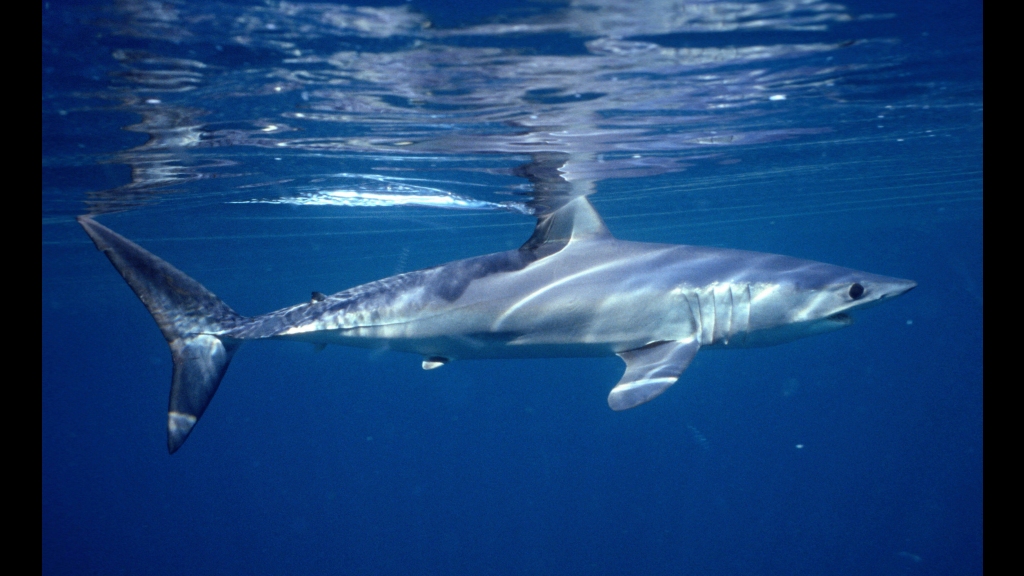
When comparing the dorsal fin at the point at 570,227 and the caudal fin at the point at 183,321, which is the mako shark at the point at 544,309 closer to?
the caudal fin at the point at 183,321

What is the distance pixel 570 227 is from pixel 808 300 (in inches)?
108

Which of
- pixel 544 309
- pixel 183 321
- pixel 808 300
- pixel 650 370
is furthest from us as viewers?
pixel 183 321

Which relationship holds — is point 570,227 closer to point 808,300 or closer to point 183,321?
point 808,300

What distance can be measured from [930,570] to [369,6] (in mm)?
39784

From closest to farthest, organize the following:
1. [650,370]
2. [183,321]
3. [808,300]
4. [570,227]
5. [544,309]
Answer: [650,370] → [808,300] → [544,309] → [183,321] → [570,227]

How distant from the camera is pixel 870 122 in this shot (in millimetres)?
12367

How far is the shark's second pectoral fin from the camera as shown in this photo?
5148mm

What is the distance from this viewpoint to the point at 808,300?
18.9 ft

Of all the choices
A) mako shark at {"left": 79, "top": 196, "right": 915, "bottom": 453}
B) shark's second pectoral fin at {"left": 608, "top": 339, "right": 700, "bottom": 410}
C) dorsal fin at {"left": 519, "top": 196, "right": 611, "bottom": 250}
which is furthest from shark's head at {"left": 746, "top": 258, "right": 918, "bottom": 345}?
dorsal fin at {"left": 519, "top": 196, "right": 611, "bottom": 250}

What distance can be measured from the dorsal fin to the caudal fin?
3.76 meters

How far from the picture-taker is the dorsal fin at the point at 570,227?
6.99m

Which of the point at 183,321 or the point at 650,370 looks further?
the point at 183,321

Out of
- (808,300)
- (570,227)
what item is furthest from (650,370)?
(570,227)
